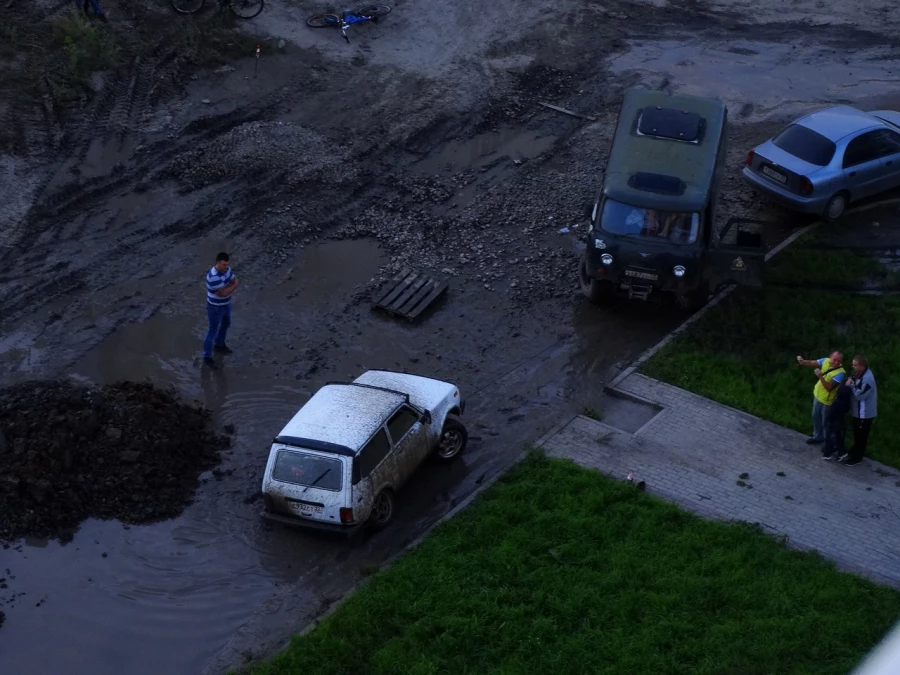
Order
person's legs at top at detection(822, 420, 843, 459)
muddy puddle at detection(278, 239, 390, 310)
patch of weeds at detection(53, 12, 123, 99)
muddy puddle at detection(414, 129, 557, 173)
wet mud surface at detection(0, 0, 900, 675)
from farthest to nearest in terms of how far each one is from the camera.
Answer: patch of weeds at detection(53, 12, 123, 99) → muddy puddle at detection(414, 129, 557, 173) → muddy puddle at detection(278, 239, 390, 310) → person's legs at top at detection(822, 420, 843, 459) → wet mud surface at detection(0, 0, 900, 675)

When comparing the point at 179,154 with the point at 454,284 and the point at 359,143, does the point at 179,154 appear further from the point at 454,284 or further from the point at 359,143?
the point at 454,284

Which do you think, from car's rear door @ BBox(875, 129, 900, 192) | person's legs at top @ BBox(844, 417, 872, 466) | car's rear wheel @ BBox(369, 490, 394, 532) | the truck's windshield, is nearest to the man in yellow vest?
person's legs at top @ BBox(844, 417, 872, 466)

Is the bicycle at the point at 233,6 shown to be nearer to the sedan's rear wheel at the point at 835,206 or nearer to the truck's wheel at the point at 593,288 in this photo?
the truck's wheel at the point at 593,288

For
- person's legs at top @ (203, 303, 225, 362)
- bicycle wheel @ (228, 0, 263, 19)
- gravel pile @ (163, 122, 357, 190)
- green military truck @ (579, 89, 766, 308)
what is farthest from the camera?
bicycle wheel @ (228, 0, 263, 19)

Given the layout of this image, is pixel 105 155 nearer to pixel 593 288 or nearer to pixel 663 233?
pixel 593 288

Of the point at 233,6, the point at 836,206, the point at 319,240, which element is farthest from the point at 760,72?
the point at 233,6

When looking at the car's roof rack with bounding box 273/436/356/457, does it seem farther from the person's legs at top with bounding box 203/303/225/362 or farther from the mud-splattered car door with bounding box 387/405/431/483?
the person's legs at top with bounding box 203/303/225/362

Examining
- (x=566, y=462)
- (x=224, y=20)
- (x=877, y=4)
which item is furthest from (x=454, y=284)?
(x=877, y=4)
